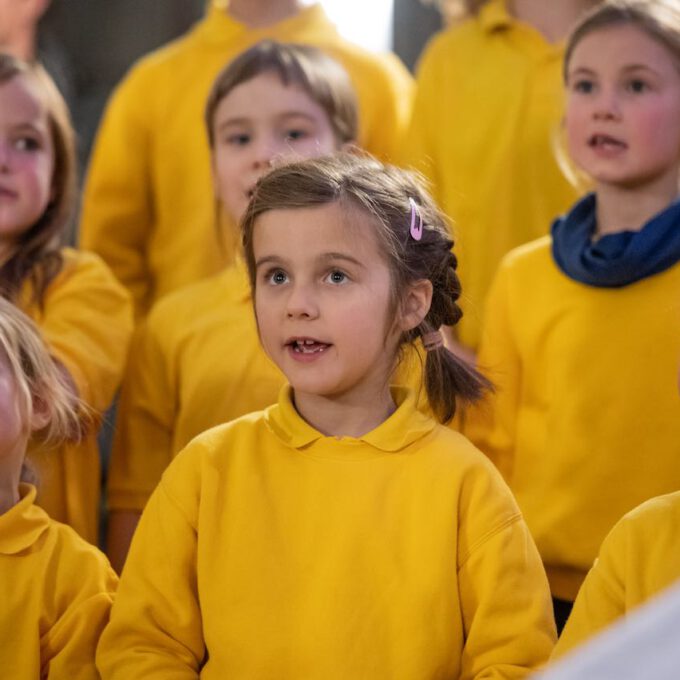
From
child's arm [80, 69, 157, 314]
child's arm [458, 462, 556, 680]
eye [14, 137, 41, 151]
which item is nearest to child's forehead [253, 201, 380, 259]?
child's arm [458, 462, 556, 680]

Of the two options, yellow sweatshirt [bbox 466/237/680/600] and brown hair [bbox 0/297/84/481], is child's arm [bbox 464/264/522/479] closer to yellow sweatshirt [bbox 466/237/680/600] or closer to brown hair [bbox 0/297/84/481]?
yellow sweatshirt [bbox 466/237/680/600]

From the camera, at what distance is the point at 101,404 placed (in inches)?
79.1

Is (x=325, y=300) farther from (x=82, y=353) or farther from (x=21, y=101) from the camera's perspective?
(x=21, y=101)

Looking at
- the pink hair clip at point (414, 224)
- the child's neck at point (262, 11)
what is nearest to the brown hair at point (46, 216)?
the child's neck at point (262, 11)

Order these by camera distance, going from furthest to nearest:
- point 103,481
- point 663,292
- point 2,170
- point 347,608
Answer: point 103,481
point 2,170
point 663,292
point 347,608

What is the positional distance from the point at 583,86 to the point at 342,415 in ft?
2.48

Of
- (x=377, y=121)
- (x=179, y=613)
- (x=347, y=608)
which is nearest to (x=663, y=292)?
(x=347, y=608)

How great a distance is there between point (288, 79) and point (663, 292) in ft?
2.44

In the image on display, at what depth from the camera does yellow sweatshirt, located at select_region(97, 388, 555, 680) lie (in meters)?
1.43

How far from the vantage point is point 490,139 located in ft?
8.07

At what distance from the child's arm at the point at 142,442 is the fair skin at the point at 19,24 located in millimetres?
1229

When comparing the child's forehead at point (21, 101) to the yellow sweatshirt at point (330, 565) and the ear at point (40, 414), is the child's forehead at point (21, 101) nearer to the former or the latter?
the ear at point (40, 414)

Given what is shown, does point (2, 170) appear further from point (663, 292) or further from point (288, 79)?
point (663, 292)

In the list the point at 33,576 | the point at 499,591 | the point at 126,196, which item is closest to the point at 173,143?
the point at 126,196
